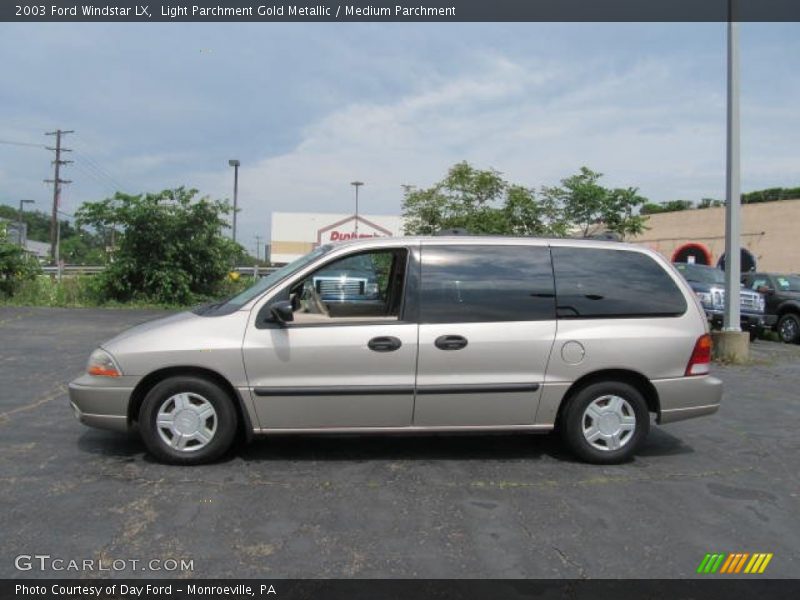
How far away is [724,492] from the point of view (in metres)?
4.59

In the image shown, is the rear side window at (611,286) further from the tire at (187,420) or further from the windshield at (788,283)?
the windshield at (788,283)

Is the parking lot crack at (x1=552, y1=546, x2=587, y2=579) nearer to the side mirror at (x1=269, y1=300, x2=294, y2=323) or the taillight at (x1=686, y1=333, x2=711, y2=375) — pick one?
the taillight at (x1=686, y1=333, x2=711, y2=375)

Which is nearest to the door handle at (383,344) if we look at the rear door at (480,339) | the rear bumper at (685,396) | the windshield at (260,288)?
the rear door at (480,339)

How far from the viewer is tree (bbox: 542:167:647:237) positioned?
60.5 ft

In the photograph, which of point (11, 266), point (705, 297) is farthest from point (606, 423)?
point (11, 266)

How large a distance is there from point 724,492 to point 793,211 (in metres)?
34.6

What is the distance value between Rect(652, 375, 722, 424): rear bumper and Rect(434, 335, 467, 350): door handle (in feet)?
Answer: 4.99

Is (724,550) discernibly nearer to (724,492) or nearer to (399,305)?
(724,492)

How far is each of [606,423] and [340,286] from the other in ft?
8.63

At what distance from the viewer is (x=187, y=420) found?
481 cm

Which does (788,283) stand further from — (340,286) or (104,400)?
(104,400)

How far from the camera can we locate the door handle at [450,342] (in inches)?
191
